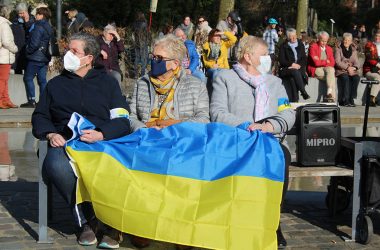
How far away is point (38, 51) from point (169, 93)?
10080mm

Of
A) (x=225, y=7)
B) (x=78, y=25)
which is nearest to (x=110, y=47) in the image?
(x=78, y=25)

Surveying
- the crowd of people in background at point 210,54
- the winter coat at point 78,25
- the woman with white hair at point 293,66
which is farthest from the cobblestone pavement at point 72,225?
the winter coat at point 78,25

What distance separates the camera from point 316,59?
19469mm

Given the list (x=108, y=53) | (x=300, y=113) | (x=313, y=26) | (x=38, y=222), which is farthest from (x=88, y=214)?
(x=313, y=26)

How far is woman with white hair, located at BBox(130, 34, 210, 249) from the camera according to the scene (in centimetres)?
710

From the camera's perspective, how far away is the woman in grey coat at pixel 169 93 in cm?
710

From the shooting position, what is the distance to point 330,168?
282 inches

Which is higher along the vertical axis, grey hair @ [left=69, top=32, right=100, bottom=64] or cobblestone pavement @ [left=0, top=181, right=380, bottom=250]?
grey hair @ [left=69, top=32, right=100, bottom=64]

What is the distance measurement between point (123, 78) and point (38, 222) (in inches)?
473

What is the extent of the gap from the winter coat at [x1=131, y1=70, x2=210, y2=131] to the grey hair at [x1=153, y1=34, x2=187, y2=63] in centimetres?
17

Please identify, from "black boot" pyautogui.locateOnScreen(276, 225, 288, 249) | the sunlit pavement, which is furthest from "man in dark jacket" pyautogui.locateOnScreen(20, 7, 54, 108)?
"black boot" pyautogui.locateOnScreen(276, 225, 288, 249)

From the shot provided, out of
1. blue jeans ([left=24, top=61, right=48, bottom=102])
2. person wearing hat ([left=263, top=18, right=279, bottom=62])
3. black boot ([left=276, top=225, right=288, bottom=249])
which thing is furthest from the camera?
person wearing hat ([left=263, top=18, right=279, bottom=62])

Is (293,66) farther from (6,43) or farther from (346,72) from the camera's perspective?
(6,43)

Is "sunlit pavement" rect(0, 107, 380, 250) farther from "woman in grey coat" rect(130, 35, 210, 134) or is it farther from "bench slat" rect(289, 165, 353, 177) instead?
"woman in grey coat" rect(130, 35, 210, 134)
